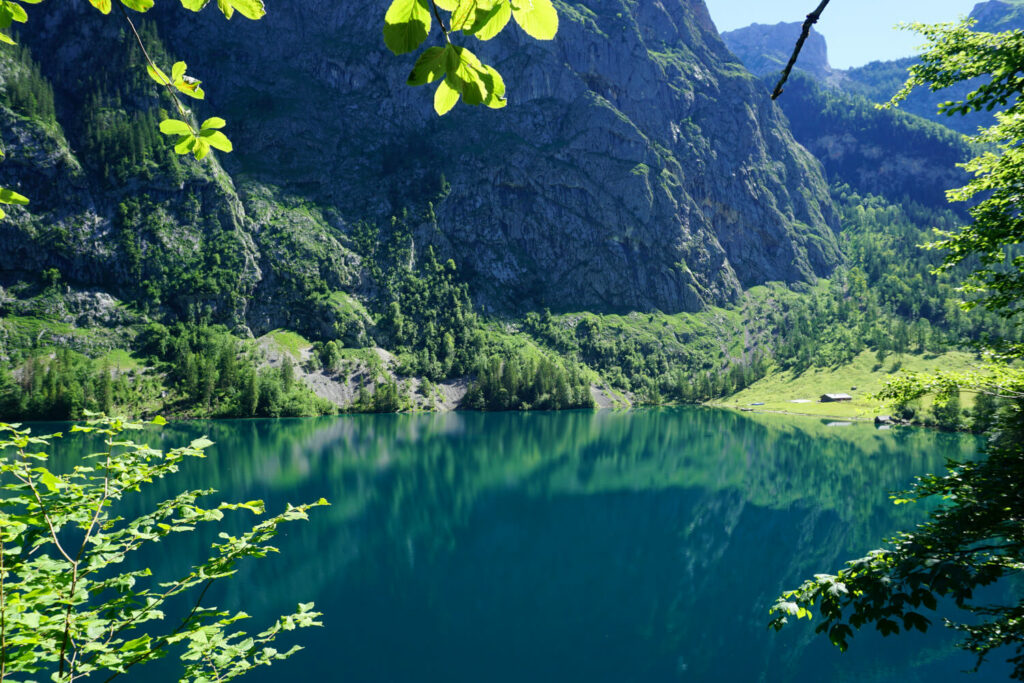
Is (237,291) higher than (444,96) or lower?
higher

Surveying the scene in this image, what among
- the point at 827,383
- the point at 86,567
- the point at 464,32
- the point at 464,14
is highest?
the point at 464,14

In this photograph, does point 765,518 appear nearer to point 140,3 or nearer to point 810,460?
point 810,460

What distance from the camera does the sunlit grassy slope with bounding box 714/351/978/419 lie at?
468 feet

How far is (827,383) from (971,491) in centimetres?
17689

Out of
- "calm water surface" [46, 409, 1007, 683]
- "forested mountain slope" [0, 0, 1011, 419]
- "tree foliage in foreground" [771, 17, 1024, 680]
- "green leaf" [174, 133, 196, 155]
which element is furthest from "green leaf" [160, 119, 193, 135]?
"forested mountain slope" [0, 0, 1011, 419]

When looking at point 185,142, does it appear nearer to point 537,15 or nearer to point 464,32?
point 464,32

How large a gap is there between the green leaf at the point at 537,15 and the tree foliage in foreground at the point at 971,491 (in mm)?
5124

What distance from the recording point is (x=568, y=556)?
34.7m

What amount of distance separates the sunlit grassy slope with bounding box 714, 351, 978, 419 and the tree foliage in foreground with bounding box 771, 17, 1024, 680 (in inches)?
5457

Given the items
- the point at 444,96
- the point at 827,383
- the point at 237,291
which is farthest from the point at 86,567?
the point at 827,383

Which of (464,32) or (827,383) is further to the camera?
(827,383)

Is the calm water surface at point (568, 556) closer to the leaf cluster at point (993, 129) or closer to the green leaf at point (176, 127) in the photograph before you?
the leaf cluster at point (993, 129)

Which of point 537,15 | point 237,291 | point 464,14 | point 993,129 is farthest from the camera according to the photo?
point 237,291

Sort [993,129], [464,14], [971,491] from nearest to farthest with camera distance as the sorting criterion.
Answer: [464,14]
[971,491]
[993,129]
